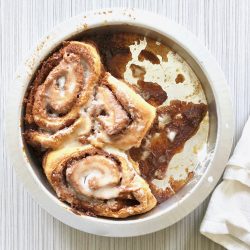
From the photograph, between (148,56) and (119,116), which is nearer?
(119,116)

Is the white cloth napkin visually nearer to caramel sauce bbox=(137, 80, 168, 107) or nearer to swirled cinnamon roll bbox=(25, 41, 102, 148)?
caramel sauce bbox=(137, 80, 168, 107)

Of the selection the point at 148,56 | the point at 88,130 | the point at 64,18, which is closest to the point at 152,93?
the point at 148,56

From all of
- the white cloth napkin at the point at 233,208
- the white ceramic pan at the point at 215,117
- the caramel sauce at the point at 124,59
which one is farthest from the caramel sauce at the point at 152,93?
the white cloth napkin at the point at 233,208

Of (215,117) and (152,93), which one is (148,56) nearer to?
(152,93)

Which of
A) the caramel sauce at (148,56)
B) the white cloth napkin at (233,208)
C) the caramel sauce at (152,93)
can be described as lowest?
the white cloth napkin at (233,208)

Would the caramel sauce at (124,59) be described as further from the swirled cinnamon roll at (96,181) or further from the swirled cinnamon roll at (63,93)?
the swirled cinnamon roll at (96,181)

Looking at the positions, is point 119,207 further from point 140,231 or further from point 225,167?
point 225,167
